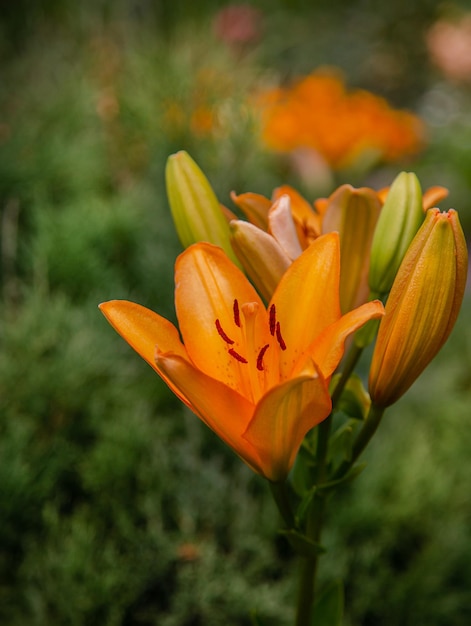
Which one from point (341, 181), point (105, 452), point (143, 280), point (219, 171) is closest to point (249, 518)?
point (105, 452)

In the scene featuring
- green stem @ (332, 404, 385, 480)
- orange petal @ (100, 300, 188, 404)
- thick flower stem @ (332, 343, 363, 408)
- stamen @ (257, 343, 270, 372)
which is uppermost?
orange petal @ (100, 300, 188, 404)

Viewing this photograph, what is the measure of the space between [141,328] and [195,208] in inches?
3.8

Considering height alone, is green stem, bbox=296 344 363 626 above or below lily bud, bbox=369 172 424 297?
below

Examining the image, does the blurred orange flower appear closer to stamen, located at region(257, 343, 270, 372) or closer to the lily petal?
the lily petal

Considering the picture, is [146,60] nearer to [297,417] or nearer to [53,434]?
[53,434]

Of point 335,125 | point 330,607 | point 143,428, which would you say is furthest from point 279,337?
point 335,125

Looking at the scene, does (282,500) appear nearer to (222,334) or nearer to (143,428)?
(222,334)

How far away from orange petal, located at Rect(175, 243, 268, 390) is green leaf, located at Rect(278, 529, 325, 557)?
9cm

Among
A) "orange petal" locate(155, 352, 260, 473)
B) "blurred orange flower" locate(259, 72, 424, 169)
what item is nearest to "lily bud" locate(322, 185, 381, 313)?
"orange petal" locate(155, 352, 260, 473)

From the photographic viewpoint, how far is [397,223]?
16.1 inches

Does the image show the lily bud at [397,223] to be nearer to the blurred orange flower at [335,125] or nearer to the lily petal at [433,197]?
the lily petal at [433,197]

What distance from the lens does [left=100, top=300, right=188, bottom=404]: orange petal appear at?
37 cm

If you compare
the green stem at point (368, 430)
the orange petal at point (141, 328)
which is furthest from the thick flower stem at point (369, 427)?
the orange petal at point (141, 328)

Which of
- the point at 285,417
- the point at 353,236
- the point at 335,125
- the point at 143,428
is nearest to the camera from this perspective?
the point at 285,417
